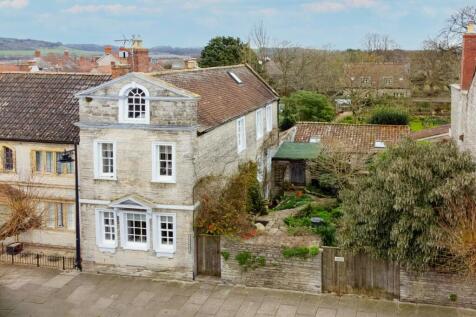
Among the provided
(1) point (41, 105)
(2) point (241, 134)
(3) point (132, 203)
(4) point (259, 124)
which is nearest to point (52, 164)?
(1) point (41, 105)

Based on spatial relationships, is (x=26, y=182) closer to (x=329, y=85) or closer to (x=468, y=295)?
(x=468, y=295)

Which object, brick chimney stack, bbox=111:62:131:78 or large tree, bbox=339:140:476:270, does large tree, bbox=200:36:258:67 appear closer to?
brick chimney stack, bbox=111:62:131:78

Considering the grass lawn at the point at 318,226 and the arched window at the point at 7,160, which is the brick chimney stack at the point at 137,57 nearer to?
the arched window at the point at 7,160

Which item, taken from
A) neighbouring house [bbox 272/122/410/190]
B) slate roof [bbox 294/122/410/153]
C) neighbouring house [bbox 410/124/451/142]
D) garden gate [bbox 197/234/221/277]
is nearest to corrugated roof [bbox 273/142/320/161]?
neighbouring house [bbox 272/122/410/190]

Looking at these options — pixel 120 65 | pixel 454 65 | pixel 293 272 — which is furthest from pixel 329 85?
pixel 293 272

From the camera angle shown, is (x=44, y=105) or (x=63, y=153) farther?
(x=44, y=105)

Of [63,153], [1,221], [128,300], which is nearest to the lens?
[128,300]
